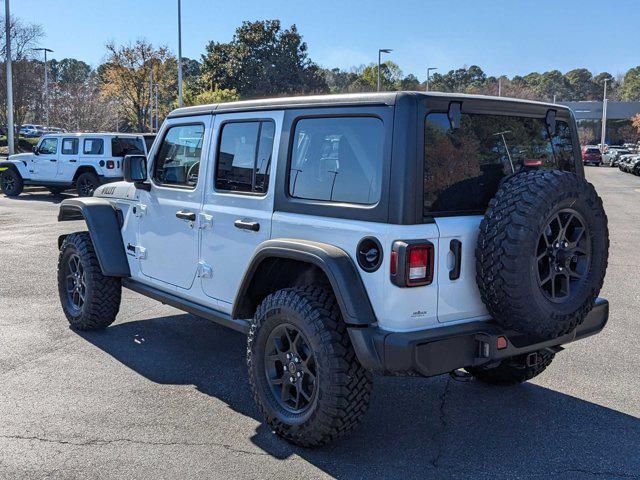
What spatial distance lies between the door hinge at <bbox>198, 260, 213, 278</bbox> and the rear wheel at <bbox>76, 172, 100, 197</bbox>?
14.0 m

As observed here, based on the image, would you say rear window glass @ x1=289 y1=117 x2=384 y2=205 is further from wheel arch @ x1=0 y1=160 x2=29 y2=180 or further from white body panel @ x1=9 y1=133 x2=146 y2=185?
wheel arch @ x1=0 y1=160 x2=29 y2=180

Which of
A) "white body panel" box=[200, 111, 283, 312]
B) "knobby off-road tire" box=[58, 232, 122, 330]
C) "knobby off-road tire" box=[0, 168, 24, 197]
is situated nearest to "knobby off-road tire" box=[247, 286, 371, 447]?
"white body panel" box=[200, 111, 283, 312]

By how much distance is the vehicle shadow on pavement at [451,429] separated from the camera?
3.55 meters

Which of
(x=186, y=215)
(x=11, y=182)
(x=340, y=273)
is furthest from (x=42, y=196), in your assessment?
(x=340, y=273)

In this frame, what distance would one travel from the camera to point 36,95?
44.8m

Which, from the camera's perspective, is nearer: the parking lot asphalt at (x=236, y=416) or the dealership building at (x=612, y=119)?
the parking lot asphalt at (x=236, y=416)

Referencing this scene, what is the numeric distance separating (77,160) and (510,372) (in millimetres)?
15763

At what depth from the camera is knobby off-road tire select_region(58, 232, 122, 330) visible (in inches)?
227

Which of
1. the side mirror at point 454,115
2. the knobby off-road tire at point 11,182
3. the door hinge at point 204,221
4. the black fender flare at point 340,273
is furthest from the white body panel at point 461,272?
the knobby off-road tire at point 11,182

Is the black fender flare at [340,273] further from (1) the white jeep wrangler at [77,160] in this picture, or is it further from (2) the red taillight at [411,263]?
(1) the white jeep wrangler at [77,160]

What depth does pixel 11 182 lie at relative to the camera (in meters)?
19.5

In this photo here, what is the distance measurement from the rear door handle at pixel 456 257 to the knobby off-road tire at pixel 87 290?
3437 mm

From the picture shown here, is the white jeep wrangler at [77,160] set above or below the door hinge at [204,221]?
above

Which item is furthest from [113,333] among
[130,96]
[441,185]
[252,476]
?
[130,96]
